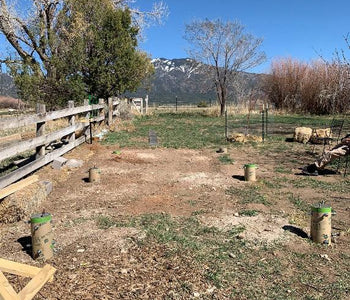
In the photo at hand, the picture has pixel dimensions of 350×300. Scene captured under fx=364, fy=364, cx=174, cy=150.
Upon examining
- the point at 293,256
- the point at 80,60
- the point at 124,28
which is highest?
the point at 124,28

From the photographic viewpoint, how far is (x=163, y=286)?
10.1 feet

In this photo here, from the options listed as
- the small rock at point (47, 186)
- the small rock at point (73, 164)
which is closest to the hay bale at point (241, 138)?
the small rock at point (73, 164)

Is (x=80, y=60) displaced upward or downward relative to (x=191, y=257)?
upward

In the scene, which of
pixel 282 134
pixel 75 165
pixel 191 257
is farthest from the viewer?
pixel 282 134

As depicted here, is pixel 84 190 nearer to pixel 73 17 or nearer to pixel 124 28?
pixel 124 28

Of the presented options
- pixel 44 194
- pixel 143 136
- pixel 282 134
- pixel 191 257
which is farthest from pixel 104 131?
pixel 191 257

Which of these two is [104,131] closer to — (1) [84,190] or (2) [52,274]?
(1) [84,190]

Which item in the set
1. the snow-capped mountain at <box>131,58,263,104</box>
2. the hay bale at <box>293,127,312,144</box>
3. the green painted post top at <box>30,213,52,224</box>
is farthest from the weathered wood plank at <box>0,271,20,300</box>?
the snow-capped mountain at <box>131,58,263,104</box>

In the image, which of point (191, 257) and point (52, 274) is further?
point (191, 257)

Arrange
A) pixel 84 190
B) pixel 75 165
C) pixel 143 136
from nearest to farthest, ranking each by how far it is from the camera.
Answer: pixel 84 190 → pixel 75 165 → pixel 143 136

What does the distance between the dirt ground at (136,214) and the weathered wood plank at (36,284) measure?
153mm

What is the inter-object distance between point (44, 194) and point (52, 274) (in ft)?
8.06

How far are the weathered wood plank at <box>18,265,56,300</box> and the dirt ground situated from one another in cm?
15

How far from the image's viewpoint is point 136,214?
189 inches
